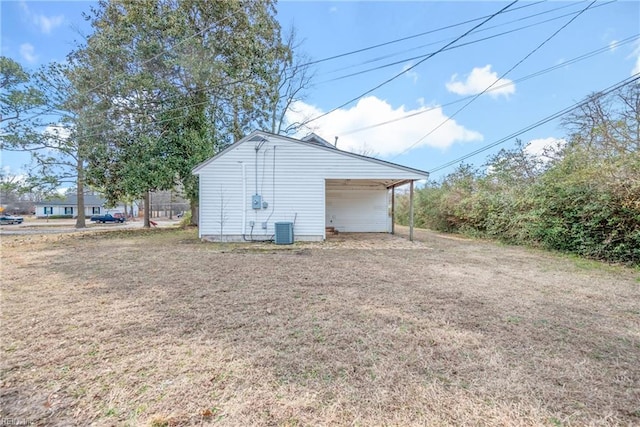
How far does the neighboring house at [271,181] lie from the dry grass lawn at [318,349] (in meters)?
4.57

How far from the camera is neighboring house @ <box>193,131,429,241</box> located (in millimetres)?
9711

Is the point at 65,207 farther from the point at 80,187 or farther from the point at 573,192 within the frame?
the point at 573,192

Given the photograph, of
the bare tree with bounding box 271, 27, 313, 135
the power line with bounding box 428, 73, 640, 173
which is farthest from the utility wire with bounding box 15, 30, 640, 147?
the bare tree with bounding box 271, 27, 313, 135

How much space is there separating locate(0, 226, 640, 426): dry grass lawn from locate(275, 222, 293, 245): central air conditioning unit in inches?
159

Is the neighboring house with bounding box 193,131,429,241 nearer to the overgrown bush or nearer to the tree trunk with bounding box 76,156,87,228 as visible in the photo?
the overgrown bush

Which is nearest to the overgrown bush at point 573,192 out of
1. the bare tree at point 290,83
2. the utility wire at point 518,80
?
the utility wire at point 518,80

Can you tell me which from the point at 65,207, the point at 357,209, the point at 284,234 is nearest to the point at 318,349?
the point at 284,234

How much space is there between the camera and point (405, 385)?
207 cm

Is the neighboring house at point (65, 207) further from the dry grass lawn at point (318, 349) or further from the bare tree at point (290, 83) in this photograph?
the dry grass lawn at point (318, 349)

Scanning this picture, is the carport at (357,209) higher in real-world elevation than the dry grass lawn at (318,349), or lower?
higher

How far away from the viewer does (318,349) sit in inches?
102

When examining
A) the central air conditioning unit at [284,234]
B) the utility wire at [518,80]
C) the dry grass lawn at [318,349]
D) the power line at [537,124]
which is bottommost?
the dry grass lawn at [318,349]

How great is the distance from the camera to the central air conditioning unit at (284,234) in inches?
371

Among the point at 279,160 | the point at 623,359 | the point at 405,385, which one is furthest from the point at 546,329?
the point at 279,160
